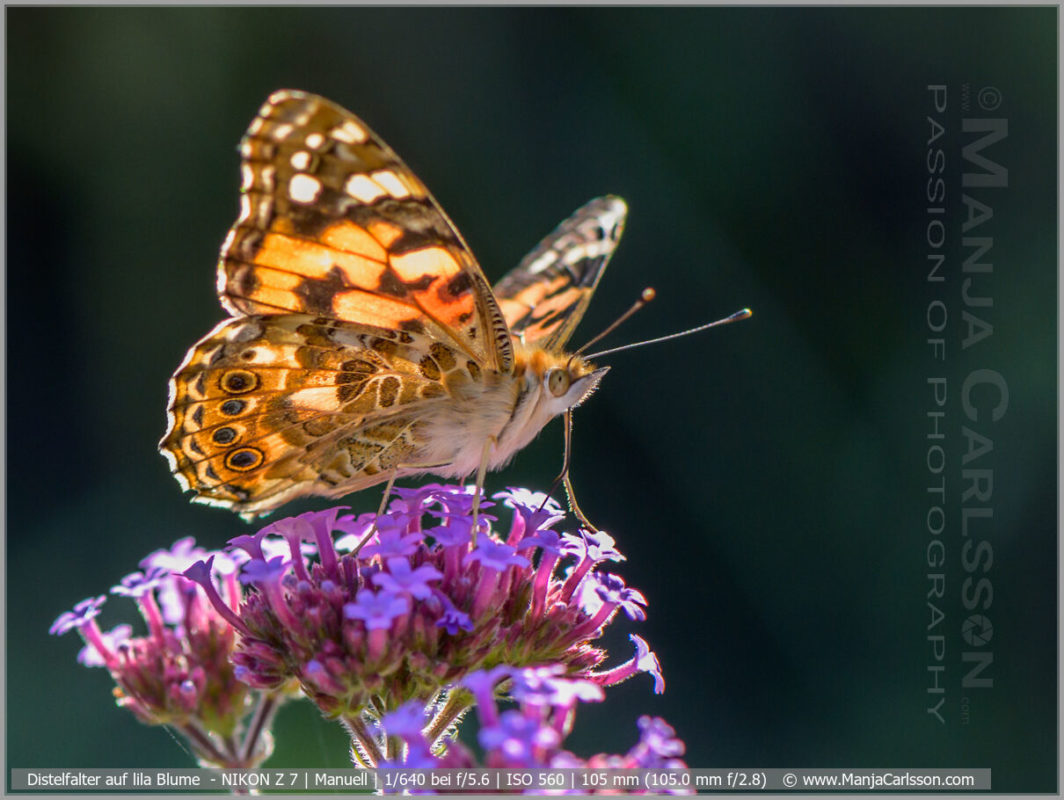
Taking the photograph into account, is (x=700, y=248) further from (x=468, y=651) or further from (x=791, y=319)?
(x=468, y=651)

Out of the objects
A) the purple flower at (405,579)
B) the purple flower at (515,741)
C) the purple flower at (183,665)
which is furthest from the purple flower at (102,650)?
the purple flower at (515,741)

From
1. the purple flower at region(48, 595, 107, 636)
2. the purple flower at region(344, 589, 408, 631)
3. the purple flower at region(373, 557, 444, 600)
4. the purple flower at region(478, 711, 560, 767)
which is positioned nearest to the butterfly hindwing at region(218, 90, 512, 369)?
the purple flower at region(373, 557, 444, 600)

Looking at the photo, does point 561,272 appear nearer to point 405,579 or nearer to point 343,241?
point 343,241

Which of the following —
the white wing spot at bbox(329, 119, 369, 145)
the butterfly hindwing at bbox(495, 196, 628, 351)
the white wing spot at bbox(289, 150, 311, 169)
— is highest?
the white wing spot at bbox(329, 119, 369, 145)

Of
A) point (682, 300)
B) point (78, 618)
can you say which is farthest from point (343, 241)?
point (682, 300)

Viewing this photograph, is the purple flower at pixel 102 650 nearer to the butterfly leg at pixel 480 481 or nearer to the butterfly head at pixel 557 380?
the butterfly leg at pixel 480 481

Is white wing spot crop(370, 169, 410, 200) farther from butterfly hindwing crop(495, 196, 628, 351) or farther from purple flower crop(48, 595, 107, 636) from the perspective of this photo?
purple flower crop(48, 595, 107, 636)

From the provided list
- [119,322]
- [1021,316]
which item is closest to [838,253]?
[1021,316]
